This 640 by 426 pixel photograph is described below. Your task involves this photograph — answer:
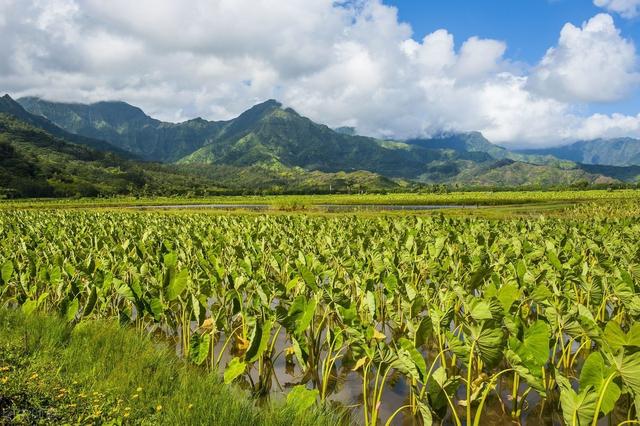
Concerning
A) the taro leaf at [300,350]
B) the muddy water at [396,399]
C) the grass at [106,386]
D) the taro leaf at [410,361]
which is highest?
the taro leaf at [410,361]

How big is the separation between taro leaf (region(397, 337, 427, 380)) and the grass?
1335 millimetres

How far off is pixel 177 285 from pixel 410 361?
17.5 ft

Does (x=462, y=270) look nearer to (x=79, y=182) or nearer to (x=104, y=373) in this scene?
(x=104, y=373)

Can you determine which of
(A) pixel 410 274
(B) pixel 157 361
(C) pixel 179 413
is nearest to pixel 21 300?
(B) pixel 157 361

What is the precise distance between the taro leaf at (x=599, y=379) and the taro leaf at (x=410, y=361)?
5.65 ft

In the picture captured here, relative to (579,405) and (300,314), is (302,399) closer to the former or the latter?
(300,314)

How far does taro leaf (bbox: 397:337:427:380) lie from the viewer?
206 inches

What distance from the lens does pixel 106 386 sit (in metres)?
5.92

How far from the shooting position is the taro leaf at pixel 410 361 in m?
5.23

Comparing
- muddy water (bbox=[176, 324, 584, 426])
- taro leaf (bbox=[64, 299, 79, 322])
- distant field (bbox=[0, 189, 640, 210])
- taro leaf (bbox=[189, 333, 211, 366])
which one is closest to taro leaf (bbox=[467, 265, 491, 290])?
muddy water (bbox=[176, 324, 584, 426])

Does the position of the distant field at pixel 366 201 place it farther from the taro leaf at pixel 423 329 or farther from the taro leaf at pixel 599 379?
the taro leaf at pixel 599 379

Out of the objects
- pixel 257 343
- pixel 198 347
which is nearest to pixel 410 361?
pixel 257 343

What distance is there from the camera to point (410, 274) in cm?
1357

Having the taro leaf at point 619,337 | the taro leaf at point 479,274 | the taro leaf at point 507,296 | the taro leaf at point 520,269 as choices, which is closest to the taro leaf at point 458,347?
the taro leaf at point 619,337
